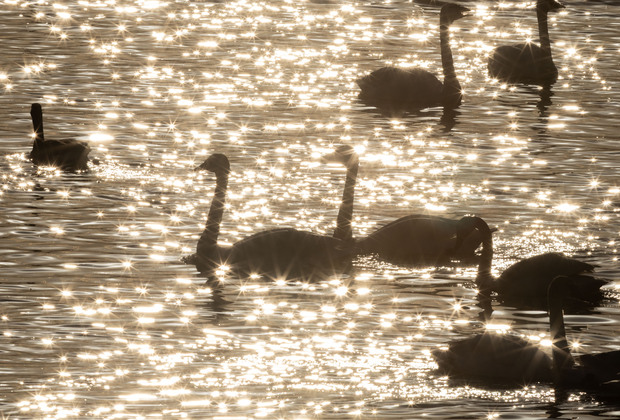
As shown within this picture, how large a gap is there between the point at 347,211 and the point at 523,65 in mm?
14274

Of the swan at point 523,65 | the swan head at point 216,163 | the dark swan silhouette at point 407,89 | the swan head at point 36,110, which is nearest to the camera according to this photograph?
the swan head at point 216,163

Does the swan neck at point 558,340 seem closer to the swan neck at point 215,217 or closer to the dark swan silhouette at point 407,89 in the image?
the swan neck at point 215,217

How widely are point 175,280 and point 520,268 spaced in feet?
14.8

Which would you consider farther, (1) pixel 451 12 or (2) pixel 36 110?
(1) pixel 451 12

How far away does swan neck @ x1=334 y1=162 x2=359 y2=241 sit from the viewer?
22516 millimetres

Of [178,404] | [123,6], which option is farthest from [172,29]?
[178,404]

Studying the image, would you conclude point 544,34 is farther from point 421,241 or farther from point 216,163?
point 421,241

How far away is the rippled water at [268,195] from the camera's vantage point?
16734mm

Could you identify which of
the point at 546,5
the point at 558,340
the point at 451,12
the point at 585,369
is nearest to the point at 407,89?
the point at 451,12

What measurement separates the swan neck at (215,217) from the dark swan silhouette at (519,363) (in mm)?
5566

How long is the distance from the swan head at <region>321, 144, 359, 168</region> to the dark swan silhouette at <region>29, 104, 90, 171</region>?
5.19 metres

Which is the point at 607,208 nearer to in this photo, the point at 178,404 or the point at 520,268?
the point at 520,268

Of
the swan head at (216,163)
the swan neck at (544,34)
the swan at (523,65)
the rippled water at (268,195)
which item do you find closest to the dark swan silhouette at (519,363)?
the rippled water at (268,195)

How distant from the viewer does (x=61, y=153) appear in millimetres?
26812
